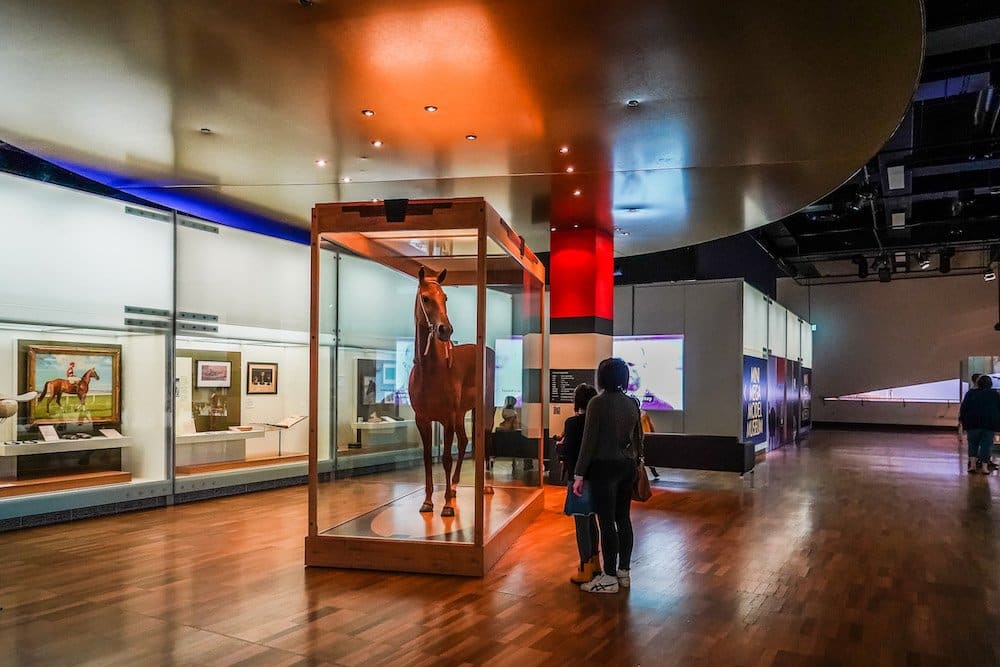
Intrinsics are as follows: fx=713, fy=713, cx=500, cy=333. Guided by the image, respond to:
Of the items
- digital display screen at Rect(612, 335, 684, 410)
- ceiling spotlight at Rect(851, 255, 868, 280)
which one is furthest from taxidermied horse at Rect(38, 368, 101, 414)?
ceiling spotlight at Rect(851, 255, 868, 280)

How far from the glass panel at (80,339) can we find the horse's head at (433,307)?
4.22 m

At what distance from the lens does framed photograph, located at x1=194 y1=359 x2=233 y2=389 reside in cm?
927

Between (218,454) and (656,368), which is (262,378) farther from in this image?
(656,368)

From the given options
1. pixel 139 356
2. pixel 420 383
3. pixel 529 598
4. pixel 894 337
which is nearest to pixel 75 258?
pixel 139 356

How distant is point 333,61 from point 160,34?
3.63ft

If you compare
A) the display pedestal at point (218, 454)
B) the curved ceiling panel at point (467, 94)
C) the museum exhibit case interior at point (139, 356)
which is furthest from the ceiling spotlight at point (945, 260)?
the display pedestal at point (218, 454)

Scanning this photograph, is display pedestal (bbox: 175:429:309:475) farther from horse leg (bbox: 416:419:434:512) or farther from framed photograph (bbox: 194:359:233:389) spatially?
horse leg (bbox: 416:419:434:512)

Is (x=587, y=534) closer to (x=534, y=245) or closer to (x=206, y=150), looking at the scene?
(x=206, y=150)

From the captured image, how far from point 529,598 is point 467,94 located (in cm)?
378

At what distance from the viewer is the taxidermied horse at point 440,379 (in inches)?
241

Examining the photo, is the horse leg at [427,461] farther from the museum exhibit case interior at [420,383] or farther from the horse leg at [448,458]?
the horse leg at [448,458]

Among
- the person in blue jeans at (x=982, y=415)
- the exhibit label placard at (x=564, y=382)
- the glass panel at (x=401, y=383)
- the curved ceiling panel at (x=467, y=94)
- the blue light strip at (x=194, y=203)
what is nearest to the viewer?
the curved ceiling panel at (x=467, y=94)

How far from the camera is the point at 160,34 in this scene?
4625mm

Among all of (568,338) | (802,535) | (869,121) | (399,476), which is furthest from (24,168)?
(802,535)
